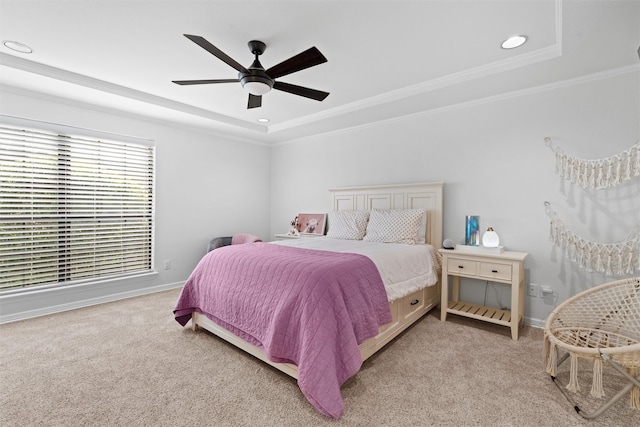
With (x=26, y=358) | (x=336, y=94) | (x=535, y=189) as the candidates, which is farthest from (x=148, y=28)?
(x=535, y=189)

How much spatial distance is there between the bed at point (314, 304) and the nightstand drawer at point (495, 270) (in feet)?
1.61

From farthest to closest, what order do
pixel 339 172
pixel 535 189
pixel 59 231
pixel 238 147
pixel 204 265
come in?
1. pixel 238 147
2. pixel 339 172
3. pixel 59 231
4. pixel 535 189
5. pixel 204 265

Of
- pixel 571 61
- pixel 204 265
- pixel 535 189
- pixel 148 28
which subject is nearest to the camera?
pixel 148 28

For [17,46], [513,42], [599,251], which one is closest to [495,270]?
[599,251]

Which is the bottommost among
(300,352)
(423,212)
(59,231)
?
(300,352)

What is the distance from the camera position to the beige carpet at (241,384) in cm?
162

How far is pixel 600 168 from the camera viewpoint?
2438 millimetres

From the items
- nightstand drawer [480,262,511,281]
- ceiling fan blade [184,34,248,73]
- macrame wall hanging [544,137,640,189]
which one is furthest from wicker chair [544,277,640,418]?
ceiling fan blade [184,34,248,73]

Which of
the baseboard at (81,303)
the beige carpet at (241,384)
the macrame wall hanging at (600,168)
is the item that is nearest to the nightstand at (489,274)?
the beige carpet at (241,384)

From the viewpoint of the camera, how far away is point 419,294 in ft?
9.69

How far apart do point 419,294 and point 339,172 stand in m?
2.30

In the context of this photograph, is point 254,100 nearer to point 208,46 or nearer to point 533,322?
point 208,46

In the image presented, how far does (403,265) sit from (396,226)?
0.77 m

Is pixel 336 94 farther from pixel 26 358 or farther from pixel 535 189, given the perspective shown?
pixel 26 358
